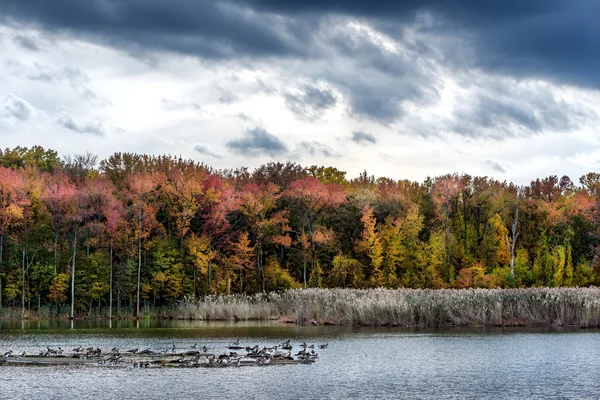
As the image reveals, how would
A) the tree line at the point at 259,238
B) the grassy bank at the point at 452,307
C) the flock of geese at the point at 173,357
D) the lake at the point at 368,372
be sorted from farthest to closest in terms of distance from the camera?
the tree line at the point at 259,238, the grassy bank at the point at 452,307, the flock of geese at the point at 173,357, the lake at the point at 368,372

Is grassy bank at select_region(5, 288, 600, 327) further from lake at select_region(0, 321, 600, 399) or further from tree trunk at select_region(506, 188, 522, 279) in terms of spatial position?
tree trunk at select_region(506, 188, 522, 279)

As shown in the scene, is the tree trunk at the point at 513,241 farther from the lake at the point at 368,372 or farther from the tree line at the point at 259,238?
the lake at the point at 368,372

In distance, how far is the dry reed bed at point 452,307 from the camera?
44.0m

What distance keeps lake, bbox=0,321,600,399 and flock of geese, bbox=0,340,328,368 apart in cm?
74

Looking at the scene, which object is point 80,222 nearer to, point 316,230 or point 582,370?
point 316,230

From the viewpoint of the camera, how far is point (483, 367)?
1109 inches

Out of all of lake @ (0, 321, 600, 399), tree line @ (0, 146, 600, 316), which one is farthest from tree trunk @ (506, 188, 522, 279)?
lake @ (0, 321, 600, 399)

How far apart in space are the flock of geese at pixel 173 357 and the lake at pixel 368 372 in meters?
0.74

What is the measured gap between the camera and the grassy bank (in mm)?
44000

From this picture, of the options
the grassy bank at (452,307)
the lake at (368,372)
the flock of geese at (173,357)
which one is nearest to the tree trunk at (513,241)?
the grassy bank at (452,307)

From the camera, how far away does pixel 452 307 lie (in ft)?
150

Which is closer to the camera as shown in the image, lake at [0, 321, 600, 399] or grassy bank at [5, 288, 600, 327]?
lake at [0, 321, 600, 399]

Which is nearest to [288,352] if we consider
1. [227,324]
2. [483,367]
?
[483,367]

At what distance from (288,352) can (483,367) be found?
733 centimetres
